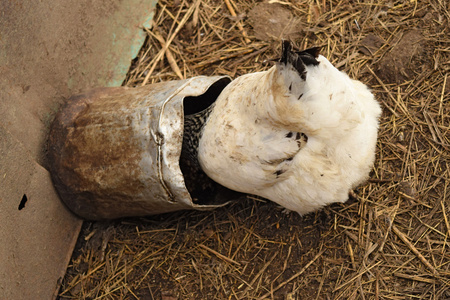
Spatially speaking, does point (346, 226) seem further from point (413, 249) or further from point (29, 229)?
point (29, 229)

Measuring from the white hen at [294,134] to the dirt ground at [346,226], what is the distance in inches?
12.9

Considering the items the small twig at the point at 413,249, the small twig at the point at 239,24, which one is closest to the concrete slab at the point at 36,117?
the small twig at the point at 239,24

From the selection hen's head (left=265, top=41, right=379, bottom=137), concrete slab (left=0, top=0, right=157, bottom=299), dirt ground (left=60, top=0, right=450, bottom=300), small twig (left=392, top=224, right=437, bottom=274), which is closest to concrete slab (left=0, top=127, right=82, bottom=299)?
concrete slab (left=0, top=0, right=157, bottom=299)

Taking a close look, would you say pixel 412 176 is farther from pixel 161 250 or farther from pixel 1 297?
pixel 1 297

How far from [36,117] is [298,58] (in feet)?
4.37

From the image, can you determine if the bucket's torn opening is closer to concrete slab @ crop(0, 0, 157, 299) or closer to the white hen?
the white hen

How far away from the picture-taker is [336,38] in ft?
8.21

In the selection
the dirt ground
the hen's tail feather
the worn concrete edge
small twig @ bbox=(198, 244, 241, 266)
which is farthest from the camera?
the worn concrete edge

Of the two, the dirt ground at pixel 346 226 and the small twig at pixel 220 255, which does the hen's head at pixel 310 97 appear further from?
the small twig at pixel 220 255

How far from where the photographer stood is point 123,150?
1917mm

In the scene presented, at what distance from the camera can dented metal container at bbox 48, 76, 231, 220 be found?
1858mm

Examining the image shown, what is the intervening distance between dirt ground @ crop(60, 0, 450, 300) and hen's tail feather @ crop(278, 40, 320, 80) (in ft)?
2.94

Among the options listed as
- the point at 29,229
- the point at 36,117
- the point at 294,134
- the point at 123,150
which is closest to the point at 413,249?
the point at 294,134

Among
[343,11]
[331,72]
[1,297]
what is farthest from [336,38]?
[1,297]
